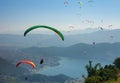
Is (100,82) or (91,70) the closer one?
(100,82)

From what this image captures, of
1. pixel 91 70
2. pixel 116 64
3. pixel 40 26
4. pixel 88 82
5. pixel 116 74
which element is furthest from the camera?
pixel 116 64

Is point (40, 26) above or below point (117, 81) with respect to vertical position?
above

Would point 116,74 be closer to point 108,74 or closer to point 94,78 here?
point 108,74

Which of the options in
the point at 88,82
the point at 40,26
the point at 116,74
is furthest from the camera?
the point at 116,74

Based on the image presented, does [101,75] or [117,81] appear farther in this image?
[101,75]

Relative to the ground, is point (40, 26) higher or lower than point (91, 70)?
higher

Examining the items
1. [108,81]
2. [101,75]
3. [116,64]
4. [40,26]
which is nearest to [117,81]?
[108,81]

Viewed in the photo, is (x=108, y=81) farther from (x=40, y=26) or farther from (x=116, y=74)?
(x=40, y=26)

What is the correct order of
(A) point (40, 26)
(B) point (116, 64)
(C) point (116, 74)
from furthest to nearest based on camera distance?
(B) point (116, 64) → (C) point (116, 74) → (A) point (40, 26)

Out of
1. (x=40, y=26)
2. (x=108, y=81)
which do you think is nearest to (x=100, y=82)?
(x=108, y=81)
